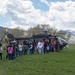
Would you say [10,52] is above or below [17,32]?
below

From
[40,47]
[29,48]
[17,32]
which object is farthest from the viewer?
[17,32]

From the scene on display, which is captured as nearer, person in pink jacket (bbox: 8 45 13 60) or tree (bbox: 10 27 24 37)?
person in pink jacket (bbox: 8 45 13 60)

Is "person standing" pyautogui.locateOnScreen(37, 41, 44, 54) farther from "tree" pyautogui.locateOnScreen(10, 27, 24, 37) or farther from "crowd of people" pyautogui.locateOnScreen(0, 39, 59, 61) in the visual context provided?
"tree" pyautogui.locateOnScreen(10, 27, 24, 37)

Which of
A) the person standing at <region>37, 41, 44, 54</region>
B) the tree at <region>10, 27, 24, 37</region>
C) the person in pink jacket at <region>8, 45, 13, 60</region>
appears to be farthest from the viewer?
the tree at <region>10, 27, 24, 37</region>

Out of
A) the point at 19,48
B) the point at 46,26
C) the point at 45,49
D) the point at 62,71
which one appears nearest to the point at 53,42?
the point at 45,49

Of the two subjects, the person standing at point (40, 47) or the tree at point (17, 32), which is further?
the tree at point (17, 32)

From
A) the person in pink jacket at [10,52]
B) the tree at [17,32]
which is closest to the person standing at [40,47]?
the person in pink jacket at [10,52]

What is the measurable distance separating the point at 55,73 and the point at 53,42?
22.3 meters

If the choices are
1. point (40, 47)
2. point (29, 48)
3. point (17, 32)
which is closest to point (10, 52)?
point (40, 47)

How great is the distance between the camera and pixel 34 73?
49.0 feet

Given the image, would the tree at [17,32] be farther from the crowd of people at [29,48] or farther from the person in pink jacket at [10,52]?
the person in pink jacket at [10,52]

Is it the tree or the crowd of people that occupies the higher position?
the tree

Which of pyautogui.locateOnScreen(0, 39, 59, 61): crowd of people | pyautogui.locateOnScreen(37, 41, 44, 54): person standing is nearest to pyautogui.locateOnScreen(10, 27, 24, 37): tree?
pyautogui.locateOnScreen(0, 39, 59, 61): crowd of people

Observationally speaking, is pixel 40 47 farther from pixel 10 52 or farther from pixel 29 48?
pixel 10 52
